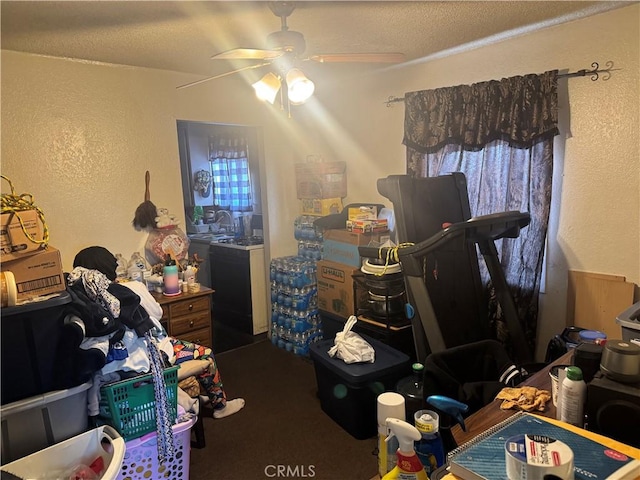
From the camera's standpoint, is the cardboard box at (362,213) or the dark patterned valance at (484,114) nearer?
the dark patterned valance at (484,114)

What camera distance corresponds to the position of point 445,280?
2.66 meters

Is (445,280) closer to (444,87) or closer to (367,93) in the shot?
(444,87)

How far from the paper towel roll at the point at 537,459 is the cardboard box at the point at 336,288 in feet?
8.13

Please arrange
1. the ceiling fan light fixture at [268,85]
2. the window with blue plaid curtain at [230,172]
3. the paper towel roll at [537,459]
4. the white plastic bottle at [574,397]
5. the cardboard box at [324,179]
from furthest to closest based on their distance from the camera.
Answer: the window with blue plaid curtain at [230,172]
the cardboard box at [324,179]
the ceiling fan light fixture at [268,85]
the white plastic bottle at [574,397]
the paper towel roll at [537,459]

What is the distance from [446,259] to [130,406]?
1876mm

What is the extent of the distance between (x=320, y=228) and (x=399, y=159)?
92 centimetres

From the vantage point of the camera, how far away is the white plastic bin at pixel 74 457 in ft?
4.83

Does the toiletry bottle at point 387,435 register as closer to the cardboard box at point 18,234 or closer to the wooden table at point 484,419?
the wooden table at point 484,419

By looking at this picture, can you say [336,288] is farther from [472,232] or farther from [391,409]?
[391,409]

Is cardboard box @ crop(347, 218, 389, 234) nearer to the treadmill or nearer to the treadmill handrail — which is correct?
the treadmill

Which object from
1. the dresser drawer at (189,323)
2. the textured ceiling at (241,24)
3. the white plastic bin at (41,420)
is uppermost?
the textured ceiling at (241,24)

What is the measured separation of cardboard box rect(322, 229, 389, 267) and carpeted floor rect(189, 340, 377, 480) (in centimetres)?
94

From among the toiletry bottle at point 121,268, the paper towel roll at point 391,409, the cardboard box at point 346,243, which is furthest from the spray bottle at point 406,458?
the toiletry bottle at point 121,268

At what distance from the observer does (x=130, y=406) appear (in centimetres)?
177
